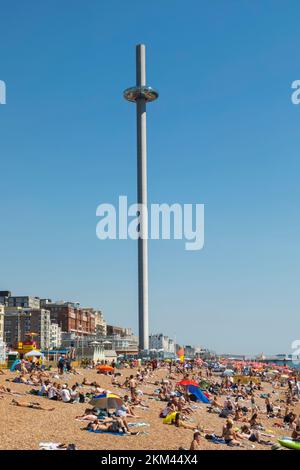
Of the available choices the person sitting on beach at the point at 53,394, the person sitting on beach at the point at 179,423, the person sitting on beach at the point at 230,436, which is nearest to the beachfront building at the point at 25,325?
the person sitting on beach at the point at 53,394

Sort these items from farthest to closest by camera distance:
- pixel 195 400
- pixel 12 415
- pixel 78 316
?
pixel 78 316
pixel 195 400
pixel 12 415

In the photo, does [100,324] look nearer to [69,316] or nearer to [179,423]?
[69,316]

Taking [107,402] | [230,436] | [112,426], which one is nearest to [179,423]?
[230,436]

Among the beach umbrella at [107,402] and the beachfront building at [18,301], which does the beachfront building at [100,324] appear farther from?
the beach umbrella at [107,402]

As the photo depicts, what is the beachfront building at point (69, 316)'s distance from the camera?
135 m

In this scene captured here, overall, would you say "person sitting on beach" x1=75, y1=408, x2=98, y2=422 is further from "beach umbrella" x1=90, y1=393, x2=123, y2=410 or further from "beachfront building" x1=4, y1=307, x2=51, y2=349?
"beachfront building" x1=4, y1=307, x2=51, y2=349

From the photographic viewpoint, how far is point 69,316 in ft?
448

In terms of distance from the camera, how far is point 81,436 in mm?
17594

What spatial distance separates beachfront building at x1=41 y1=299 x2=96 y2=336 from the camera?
135 meters

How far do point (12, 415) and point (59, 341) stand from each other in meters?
A: 107

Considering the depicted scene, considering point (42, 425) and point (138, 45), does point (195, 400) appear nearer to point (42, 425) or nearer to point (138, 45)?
point (42, 425)
